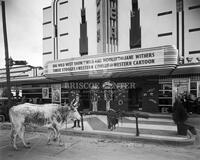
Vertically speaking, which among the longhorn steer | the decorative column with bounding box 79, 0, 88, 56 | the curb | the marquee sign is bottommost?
the curb

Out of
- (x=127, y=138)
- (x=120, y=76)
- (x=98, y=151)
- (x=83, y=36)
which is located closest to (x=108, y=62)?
(x=120, y=76)

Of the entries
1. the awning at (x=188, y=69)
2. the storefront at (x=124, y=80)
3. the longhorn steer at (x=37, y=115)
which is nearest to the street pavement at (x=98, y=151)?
the longhorn steer at (x=37, y=115)

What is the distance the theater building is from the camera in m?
8.17

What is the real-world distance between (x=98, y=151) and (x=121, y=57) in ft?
20.3

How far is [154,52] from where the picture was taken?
32.5ft

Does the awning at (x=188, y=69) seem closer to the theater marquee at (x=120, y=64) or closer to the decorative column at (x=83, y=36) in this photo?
the theater marquee at (x=120, y=64)

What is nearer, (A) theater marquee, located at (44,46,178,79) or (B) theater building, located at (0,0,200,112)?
(B) theater building, located at (0,0,200,112)

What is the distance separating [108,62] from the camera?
10797mm

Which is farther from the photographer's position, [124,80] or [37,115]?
[124,80]

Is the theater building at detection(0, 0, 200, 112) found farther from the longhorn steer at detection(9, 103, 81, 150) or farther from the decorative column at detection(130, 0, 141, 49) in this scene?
the longhorn steer at detection(9, 103, 81, 150)

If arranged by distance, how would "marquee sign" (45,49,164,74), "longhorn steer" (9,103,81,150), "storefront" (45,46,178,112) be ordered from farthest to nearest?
"marquee sign" (45,49,164,74) → "storefront" (45,46,178,112) → "longhorn steer" (9,103,81,150)

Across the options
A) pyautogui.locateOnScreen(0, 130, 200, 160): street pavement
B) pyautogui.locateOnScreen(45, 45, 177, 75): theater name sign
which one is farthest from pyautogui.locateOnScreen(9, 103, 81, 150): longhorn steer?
pyautogui.locateOnScreen(45, 45, 177, 75): theater name sign

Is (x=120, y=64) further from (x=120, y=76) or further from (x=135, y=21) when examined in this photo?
(x=135, y=21)

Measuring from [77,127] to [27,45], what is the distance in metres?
5.04
